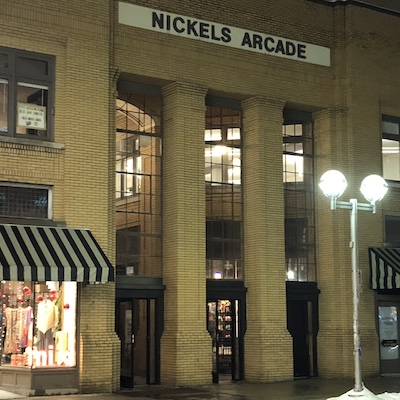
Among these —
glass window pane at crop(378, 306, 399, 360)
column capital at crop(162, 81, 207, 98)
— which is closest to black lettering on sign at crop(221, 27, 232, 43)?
column capital at crop(162, 81, 207, 98)

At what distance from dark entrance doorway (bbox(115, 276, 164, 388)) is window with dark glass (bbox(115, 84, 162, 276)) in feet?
1.86

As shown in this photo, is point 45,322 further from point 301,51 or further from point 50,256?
point 301,51

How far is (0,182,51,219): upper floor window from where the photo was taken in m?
18.4

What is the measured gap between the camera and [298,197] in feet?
79.7

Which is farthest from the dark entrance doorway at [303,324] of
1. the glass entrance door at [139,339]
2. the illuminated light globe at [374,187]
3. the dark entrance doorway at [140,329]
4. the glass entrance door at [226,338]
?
the illuminated light globe at [374,187]

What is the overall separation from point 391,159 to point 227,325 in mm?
8454

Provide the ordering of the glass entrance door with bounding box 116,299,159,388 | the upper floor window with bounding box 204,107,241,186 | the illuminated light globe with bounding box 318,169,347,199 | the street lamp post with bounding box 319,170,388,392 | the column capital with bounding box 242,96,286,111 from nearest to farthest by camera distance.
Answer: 1. the street lamp post with bounding box 319,170,388,392
2. the illuminated light globe with bounding box 318,169,347,199
3. the glass entrance door with bounding box 116,299,159,388
4. the column capital with bounding box 242,96,286,111
5. the upper floor window with bounding box 204,107,241,186

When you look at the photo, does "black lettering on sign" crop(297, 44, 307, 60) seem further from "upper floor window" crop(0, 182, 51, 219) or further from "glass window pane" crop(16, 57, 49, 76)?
"upper floor window" crop(0, 182, 51, 219)

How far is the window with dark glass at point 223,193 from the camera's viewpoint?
2258 centimetres

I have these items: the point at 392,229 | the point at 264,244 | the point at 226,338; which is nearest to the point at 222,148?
the point at 264,244

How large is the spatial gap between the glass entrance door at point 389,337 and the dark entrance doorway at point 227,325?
5.03m

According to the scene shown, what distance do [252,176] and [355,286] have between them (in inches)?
289

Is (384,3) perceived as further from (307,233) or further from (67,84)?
(67,84)

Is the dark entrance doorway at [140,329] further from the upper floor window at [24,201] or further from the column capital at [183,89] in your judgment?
the column capital at [183,89]
